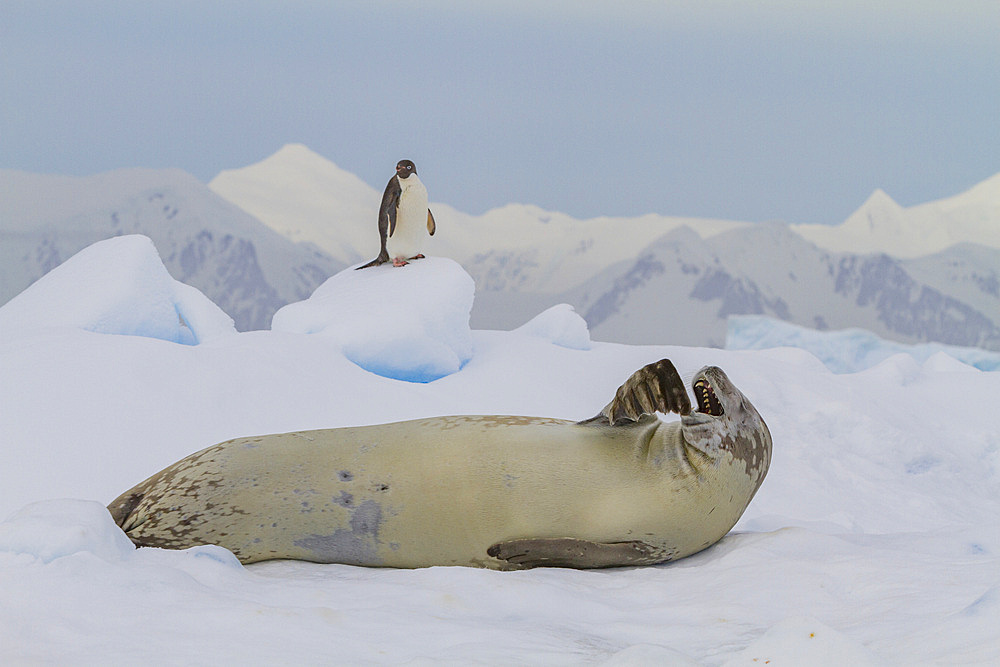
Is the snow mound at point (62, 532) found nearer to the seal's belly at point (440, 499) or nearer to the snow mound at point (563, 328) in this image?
the seal's belly at point (440, 499)

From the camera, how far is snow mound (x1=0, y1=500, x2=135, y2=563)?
1.26 m

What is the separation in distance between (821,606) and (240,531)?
1.21m

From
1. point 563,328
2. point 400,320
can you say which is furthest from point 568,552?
point 563,328

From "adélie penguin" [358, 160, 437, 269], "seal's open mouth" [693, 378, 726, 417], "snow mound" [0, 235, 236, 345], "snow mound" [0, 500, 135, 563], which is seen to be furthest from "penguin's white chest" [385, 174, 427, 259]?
"snow mound" [0, 500, 135, 563]

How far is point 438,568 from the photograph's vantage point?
1.60 m

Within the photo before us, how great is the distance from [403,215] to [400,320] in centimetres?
134

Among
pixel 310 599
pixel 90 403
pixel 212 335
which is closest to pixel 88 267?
pixel 212 335

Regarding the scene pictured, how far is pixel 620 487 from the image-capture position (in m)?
1.72

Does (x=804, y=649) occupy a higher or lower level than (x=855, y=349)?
higher

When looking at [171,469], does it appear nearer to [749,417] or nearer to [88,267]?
[749,417]

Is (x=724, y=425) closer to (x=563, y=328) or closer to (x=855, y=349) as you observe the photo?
(x=563, y=328)

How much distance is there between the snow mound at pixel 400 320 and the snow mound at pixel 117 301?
632 mm

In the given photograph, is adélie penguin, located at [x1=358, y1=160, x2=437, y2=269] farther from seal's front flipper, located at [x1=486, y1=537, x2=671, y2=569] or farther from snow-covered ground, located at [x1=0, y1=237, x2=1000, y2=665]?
seal's front flipper, located at [x1=486, y1=537, x2=671, y2=569]

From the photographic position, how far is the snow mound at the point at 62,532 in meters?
1.26
